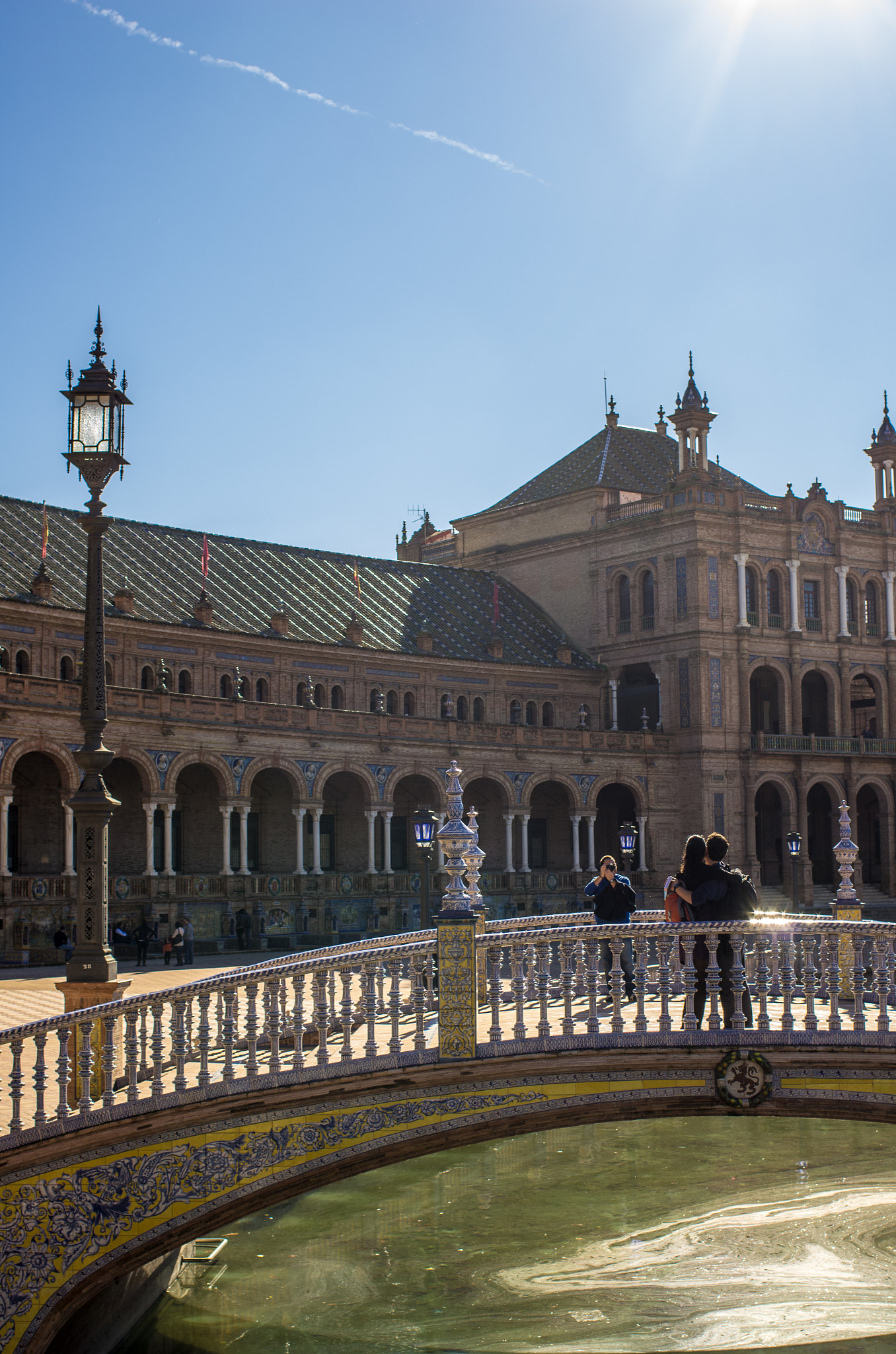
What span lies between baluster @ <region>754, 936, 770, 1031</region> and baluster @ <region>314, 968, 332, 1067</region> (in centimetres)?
322

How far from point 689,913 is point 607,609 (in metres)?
47.6

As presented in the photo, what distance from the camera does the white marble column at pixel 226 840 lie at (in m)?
41.4

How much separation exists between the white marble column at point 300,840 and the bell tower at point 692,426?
72.7ft

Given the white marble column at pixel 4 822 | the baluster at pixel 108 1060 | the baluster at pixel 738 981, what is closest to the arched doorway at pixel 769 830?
the white marble column at pixel 4 822

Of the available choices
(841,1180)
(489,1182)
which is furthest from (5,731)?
(841,1180)

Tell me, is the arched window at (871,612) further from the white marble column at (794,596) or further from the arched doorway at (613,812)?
the arched doorway at (613,812)

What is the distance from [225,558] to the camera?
52031 millimetres

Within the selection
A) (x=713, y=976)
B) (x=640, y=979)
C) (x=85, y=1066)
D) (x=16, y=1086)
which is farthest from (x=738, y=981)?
(x=16, y=1086)

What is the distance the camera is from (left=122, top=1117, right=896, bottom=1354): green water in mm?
13141

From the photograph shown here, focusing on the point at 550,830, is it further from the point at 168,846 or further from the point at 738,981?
the point at 738,981

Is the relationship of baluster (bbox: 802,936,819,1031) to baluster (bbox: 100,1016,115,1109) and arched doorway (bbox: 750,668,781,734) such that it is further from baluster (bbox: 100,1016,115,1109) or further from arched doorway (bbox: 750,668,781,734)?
arched doorway (bbox: 750,668,781,734)

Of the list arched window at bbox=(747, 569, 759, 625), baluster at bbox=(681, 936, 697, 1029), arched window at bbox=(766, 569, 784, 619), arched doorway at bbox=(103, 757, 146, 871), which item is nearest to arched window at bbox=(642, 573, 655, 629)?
arched window at bbox=(747, 569, 759, 625)

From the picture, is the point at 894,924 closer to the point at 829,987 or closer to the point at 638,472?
the point at 829,987

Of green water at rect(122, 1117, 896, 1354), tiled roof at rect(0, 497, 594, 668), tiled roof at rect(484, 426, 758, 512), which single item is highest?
tiled roof at rect(484, 426, 758, 512)
